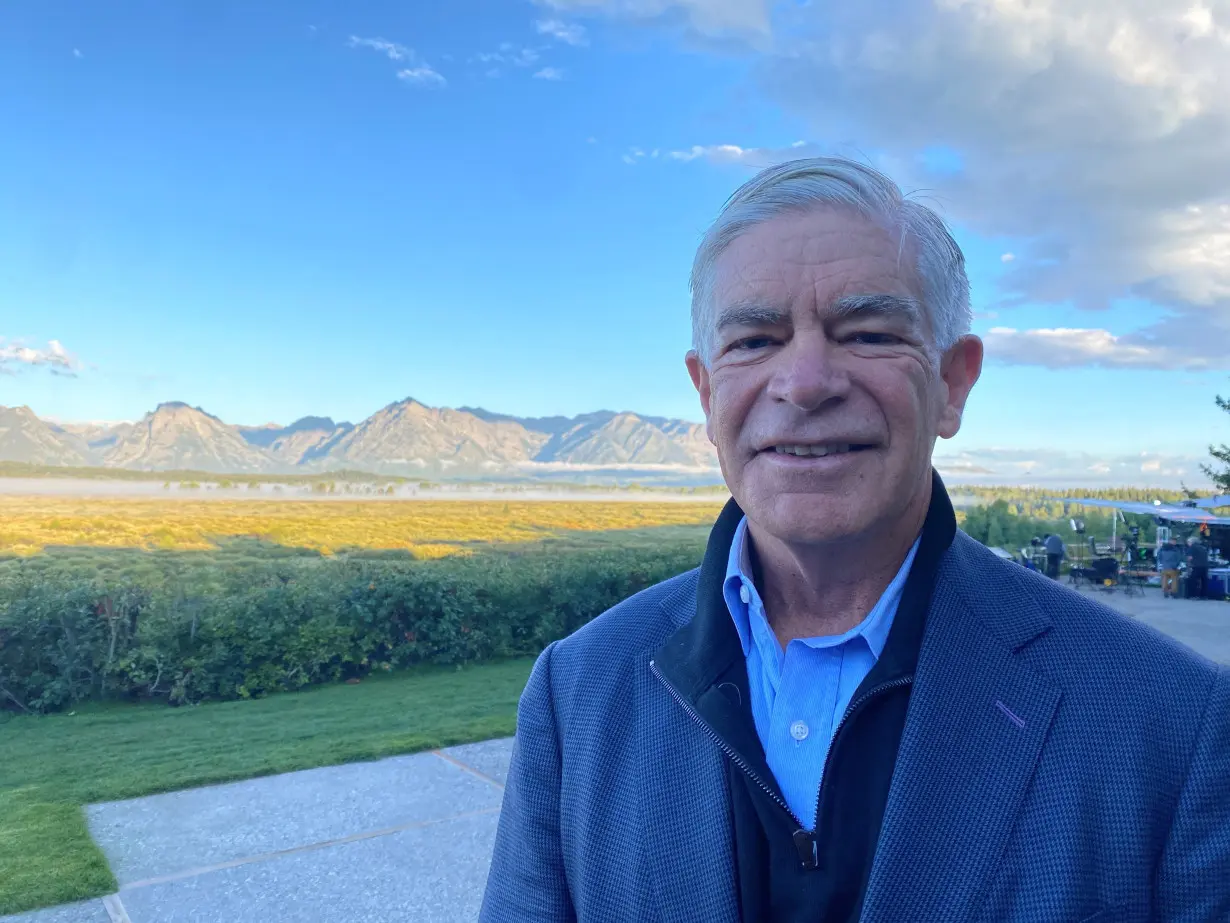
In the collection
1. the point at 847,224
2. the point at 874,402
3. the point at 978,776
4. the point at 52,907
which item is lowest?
the point at 52,907

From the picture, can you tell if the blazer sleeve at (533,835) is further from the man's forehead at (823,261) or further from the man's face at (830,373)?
the man's forehead at (823,261)

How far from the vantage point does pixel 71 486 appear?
346 inches

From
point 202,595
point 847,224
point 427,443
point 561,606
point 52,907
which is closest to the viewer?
point 847,224

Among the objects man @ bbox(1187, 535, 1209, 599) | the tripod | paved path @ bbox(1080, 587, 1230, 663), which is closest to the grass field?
paved path @ bbox(1080, 587, 1230, 663)

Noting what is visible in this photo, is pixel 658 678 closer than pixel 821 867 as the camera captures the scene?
No

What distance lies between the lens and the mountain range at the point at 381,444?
9.14 m

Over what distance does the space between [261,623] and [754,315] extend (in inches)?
277

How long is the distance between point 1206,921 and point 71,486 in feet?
31.6

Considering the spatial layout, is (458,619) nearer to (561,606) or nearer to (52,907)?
(561,606)

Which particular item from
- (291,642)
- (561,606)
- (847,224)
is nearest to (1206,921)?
(847,224)

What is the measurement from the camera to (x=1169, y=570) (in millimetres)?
15992

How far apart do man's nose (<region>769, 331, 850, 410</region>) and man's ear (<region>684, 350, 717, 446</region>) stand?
0.21 metres

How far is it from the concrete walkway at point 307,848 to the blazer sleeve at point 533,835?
2460 millimetres

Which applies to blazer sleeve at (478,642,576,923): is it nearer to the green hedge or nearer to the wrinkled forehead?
the wrinkled forehead
